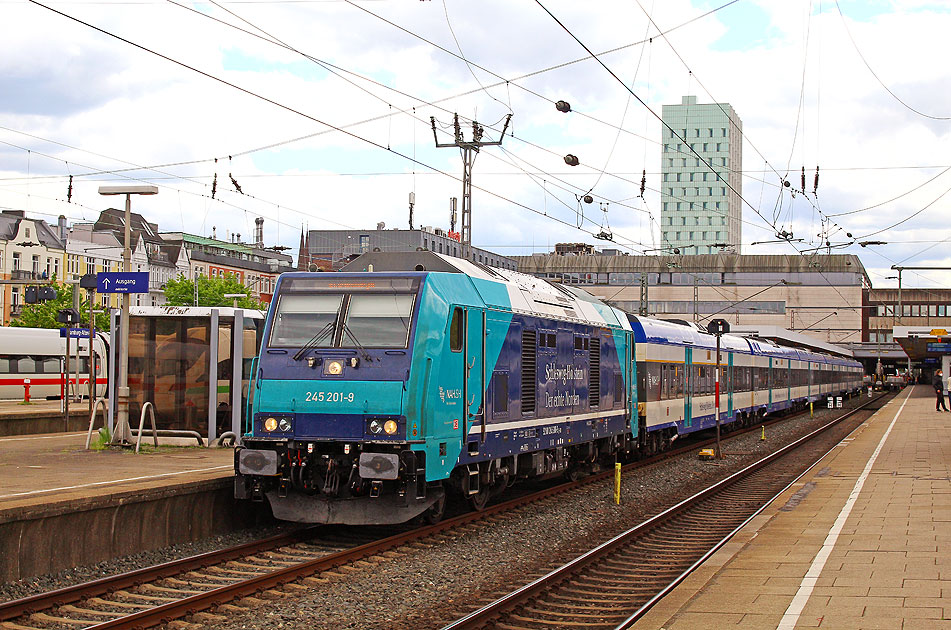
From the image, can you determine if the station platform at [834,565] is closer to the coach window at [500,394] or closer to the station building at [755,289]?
the coach window at [500,394]

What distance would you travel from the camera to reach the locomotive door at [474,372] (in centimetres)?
1330

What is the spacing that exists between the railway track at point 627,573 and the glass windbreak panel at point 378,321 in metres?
3.46

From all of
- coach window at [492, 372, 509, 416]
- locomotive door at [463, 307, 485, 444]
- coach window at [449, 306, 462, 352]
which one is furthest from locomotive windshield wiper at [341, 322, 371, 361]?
coach window at [492, 372, 509, 416]

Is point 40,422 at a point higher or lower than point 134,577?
higher

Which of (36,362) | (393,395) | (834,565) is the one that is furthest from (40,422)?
(834,565)

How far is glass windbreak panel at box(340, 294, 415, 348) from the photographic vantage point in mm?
12492

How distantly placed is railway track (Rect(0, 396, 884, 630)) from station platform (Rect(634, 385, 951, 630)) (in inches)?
145

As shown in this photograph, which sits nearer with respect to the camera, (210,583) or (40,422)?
(210,583)

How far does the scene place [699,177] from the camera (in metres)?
170

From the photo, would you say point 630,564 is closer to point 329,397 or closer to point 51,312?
point 329,397

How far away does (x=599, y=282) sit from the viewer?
106938mm

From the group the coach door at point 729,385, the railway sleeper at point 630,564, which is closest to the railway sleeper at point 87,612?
the railway sleeper at point 630,564

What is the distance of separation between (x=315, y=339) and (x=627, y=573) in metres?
4.73

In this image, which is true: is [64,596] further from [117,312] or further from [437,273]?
[117,312]
